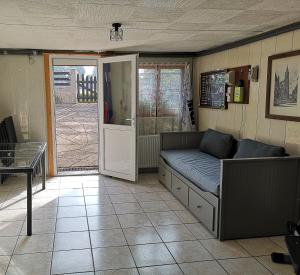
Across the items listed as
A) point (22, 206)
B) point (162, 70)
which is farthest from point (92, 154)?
point (22, 206)

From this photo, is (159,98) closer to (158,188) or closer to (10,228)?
(158,188)

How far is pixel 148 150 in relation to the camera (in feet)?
18.6

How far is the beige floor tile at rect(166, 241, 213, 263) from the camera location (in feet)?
9.22

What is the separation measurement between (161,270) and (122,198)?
1.83 m

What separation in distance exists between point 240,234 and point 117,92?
3020 millimetres

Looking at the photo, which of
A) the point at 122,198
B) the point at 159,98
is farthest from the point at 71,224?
the point at 159,98

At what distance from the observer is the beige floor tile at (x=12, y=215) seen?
363 centimetres

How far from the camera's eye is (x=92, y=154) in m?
7.16

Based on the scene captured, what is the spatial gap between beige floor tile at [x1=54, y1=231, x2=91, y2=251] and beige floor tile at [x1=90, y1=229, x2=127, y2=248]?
0.07 meters

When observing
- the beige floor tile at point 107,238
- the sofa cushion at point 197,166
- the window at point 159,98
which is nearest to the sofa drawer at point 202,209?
the sofa cushion at point 197,166

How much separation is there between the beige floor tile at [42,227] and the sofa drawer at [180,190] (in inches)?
60.6

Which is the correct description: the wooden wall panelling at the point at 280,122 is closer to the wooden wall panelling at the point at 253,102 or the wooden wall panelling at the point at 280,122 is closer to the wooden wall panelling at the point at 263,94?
the wooden wall panelling at the point at 263,94

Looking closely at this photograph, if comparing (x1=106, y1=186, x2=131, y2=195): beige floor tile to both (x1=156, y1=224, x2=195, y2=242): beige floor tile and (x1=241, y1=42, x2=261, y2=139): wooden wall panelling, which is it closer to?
(x1=156, y1=224, x2=195, y2=242): beige floor tile

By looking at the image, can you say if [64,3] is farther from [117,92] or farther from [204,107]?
[204,107]
